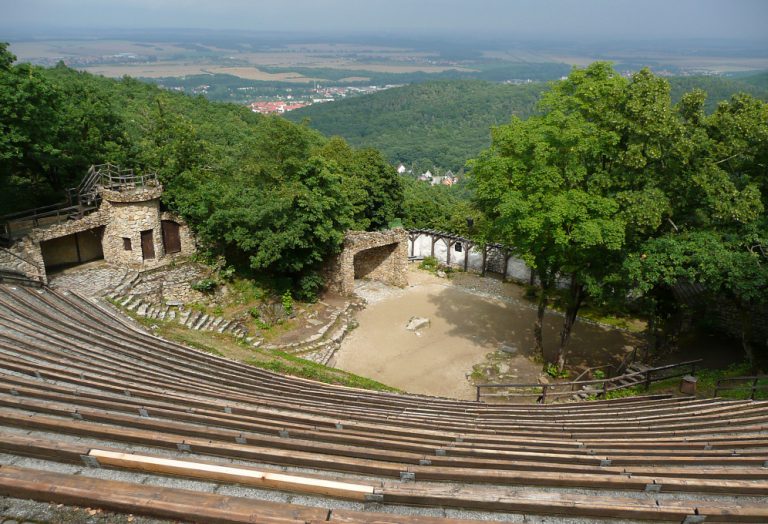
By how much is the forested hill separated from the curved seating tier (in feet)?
363

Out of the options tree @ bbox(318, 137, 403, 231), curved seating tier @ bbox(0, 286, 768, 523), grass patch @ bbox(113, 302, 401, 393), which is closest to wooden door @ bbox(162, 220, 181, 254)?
grass patch @ bbox(113, 302, 401, 393)

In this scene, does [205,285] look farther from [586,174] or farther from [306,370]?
[586,174]

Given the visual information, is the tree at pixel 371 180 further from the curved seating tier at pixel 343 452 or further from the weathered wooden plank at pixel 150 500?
the weathered wooden plank at pixel 150 500

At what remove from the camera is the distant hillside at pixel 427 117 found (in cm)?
12431

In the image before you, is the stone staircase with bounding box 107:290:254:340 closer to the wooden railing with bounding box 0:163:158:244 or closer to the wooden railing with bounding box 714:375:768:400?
the wooden railing with bounding box 0:163:158:244

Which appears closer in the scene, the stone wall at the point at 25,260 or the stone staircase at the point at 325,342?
the stone wall at the point at 25,260

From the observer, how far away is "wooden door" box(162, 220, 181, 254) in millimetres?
22828

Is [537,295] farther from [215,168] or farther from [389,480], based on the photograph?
[389,480]

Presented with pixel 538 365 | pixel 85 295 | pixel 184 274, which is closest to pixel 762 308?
pixel 538 365

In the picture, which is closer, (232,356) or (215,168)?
(232,356)

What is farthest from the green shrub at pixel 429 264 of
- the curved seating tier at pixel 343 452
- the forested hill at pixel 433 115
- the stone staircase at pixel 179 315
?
the forested hill at pixel 433 115

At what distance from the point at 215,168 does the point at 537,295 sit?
16.8 m

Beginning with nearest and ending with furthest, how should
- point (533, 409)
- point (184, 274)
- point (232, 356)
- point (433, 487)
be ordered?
point (433, 487) < point (533, 409) < point (232, 356) < point (184, 274)

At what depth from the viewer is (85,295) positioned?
749 inches
